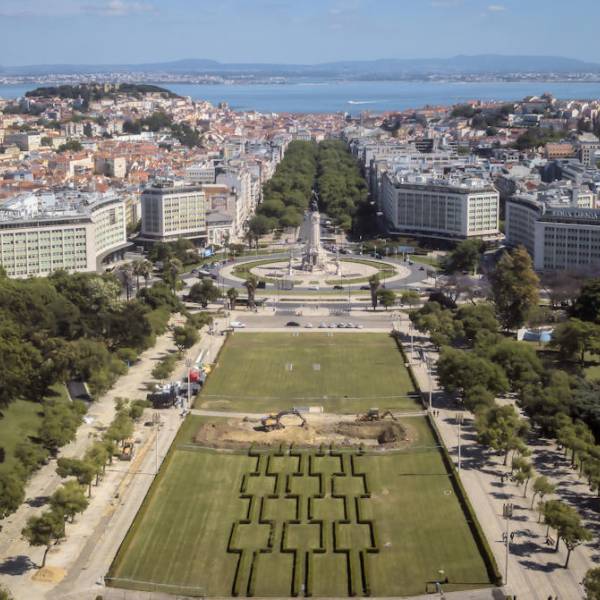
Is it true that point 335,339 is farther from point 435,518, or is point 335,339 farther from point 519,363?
point 435,518

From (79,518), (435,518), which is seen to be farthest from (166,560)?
(435,518)

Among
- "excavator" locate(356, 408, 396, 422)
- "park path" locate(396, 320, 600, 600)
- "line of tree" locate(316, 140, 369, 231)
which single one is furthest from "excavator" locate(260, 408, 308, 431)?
"line of tree" locate(316, 140, 369, 231)

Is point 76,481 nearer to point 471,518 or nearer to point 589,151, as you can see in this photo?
point 471,518

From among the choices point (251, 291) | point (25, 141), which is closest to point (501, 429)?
point (251, 291)

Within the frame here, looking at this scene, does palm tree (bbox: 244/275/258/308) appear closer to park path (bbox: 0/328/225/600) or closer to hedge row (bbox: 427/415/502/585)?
park path (bbox: 0/328/225/600)

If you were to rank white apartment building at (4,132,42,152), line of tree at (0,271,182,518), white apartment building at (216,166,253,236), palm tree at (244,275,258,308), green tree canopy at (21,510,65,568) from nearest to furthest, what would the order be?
green tree canopy at (21,510,65,568)
line of tree at (0,271,182,518)
palm tree at (244,275,258,308)
white apartment building at (216,166,253,236)
white apartment building at (4,132,42,152)
